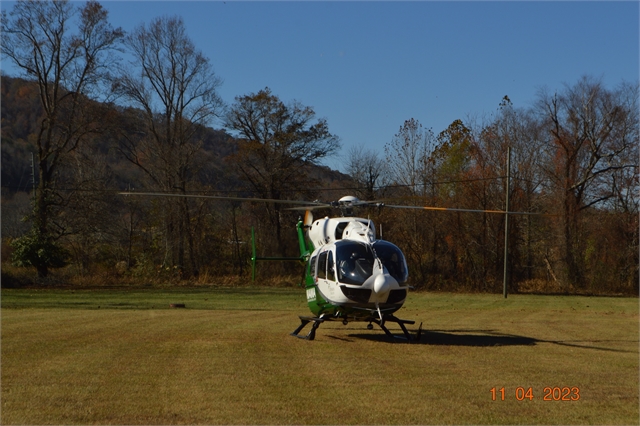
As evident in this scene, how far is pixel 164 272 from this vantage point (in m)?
42.7

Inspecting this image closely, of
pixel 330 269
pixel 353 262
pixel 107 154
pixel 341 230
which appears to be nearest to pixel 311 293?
pixel 330 269

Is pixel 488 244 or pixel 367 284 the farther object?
pixel 488 244

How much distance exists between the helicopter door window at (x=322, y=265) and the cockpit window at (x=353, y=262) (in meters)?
0.51

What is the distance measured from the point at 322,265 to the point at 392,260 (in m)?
1.55

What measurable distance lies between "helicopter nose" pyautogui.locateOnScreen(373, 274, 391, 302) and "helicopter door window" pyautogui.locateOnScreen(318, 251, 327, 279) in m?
1.44

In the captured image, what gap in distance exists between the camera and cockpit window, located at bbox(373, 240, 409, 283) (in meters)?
13.4

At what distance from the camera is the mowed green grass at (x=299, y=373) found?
7.56 m

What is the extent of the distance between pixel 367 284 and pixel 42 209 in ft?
94.4

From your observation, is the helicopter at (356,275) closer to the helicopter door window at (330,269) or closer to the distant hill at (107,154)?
the helicopter door window at (330,269)

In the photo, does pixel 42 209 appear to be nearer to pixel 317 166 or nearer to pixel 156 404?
pixel 317 166

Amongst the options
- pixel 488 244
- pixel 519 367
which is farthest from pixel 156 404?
pixel 488 244

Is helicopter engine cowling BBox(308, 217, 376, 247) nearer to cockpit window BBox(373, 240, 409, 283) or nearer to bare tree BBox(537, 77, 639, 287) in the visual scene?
cockpit window BBox(373, 240, 409, 283)

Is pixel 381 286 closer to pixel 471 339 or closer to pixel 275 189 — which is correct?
pixel 471 339

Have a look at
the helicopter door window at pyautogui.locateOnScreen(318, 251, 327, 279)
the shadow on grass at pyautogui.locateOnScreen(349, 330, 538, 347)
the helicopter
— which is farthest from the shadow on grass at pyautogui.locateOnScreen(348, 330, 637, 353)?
the helicopter door window at pyautogui.locateOnScreen(318, 251, 327, 279)
